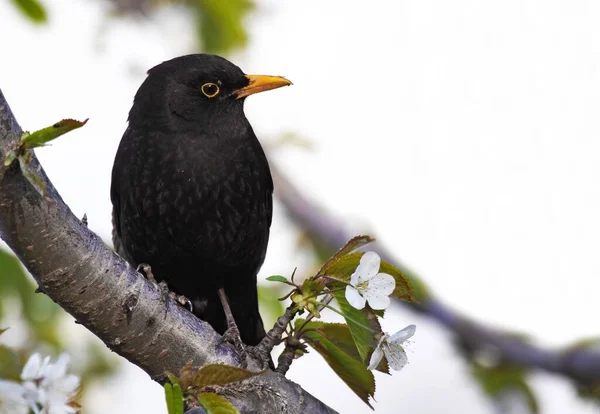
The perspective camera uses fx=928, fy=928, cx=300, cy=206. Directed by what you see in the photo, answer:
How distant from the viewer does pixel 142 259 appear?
15.8 ft

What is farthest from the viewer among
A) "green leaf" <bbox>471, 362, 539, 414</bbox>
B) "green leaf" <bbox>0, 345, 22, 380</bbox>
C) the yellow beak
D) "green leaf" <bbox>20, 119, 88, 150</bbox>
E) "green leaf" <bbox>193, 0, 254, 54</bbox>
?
"green leaf" <bbox>471, 362, 539, 414</bbox>

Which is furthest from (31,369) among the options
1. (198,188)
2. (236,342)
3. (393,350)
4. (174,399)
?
(198,188)

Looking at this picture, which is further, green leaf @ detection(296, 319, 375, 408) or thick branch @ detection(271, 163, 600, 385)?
thick branch @ detection(271, 163, 600, 385)

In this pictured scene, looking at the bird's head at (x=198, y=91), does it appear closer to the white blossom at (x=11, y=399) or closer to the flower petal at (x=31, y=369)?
the flower petal at (x=31, y=369)

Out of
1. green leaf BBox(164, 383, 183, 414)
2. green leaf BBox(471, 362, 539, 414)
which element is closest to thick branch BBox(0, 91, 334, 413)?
green leaf BBox(164, 383, 183, 414)

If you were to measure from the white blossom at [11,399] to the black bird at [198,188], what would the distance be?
6.92 ft

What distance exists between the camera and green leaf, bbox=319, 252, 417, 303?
116 inches

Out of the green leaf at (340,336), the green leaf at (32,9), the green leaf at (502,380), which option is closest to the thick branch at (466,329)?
the green leaf at (502,380)

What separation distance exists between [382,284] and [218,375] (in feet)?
1.92

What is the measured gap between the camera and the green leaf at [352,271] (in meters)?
2.93

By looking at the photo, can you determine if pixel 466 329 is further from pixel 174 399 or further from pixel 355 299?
pixel 174 399

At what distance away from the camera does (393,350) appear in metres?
2.96

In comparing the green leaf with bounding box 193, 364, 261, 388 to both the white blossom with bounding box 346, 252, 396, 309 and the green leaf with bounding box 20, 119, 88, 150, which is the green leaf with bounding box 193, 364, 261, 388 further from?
the green leaf with bounding box 20, 119, 88, 150

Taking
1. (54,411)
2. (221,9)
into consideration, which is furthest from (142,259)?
(54,411)
